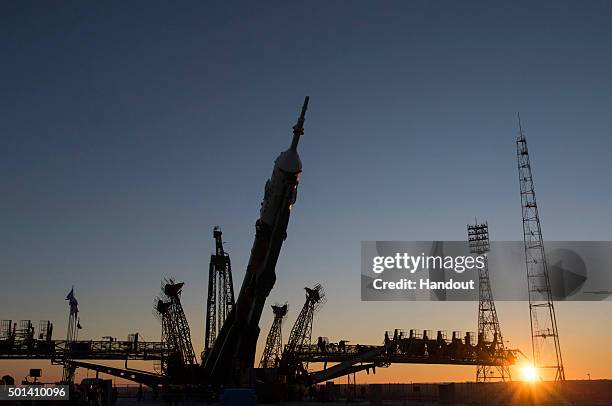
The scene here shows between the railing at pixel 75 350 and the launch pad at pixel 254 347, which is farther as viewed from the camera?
the railing at pixel 75 350

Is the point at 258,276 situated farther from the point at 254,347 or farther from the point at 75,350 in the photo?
the point at 75,350

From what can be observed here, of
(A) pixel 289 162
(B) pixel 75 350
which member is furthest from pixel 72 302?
(A) pixel 289 162

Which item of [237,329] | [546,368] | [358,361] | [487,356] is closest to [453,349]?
[487,356]

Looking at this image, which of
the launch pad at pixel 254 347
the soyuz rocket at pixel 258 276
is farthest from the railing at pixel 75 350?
the soyuz rocket at pixel 258 276

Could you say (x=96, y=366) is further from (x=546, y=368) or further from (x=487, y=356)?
(x=487, y=356)

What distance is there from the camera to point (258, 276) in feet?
159

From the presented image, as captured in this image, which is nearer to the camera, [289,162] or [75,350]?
[289,162]

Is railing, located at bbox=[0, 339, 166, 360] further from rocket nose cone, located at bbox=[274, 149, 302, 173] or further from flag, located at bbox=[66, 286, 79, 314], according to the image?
rocket nose cone, located at bbox=[274, 149, 302, 173]

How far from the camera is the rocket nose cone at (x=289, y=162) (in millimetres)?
45312

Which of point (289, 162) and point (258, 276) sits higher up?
point (289, 162)

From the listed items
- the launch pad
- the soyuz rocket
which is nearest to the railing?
the launch pad

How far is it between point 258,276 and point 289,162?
8988mm

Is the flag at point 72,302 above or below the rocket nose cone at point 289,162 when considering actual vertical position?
below

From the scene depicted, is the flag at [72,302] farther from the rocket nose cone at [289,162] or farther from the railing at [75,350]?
the rocket nose cone at [289,162]
